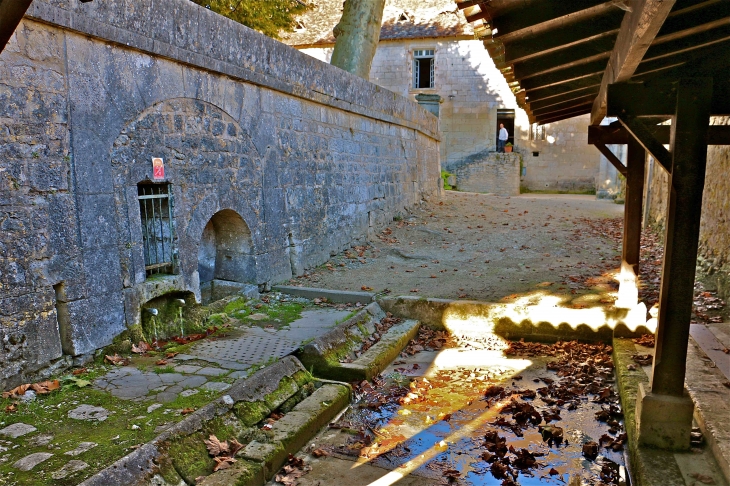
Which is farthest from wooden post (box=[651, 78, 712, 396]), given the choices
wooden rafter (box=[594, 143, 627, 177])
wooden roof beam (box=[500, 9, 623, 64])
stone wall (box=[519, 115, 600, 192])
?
stone wall (box=[519, 115, 600, 192])

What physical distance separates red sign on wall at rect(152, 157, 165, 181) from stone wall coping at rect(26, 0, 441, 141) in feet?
3.26

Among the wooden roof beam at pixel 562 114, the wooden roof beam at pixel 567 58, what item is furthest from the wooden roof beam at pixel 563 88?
the wooden roof beam at pixel 562 114

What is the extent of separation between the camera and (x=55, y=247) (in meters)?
4.21

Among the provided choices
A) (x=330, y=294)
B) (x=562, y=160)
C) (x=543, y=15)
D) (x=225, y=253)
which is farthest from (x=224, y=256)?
(x=562, y=160)

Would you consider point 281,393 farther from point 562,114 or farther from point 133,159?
point 562,114

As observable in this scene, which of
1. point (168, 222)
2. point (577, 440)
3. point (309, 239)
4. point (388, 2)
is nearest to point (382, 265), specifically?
point (309, 239)

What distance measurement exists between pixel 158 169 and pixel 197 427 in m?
2.69

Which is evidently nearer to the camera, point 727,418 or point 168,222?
point 727,418

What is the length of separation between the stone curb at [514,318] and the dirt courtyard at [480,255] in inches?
14.2

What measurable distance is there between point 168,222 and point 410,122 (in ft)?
26.1

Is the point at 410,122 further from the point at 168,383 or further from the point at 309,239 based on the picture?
the point at 168,383

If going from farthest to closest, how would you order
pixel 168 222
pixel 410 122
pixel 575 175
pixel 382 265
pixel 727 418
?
1. pixel 575 175
2. pixel 410 122
3. pixel 382 265
4. pixel 168 222
5. pixel 727 418

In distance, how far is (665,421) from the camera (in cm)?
344

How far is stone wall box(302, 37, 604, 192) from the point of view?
24.4 meters
